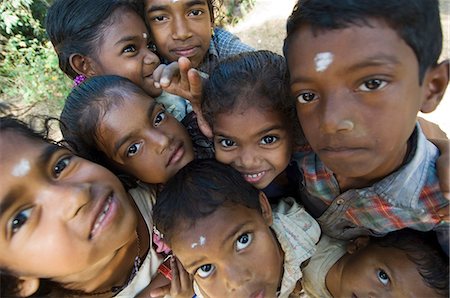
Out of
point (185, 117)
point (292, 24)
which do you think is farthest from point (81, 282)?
point (292, 24)

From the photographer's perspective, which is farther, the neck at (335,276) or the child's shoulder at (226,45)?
the child's shoulder at (226,45)

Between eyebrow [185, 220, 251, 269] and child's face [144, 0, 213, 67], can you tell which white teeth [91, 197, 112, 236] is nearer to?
eyebrow [185, 220, 251, 269]

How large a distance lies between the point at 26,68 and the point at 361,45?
357 cm

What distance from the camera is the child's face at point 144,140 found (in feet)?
4.60

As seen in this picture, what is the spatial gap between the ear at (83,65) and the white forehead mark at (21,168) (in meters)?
0.74

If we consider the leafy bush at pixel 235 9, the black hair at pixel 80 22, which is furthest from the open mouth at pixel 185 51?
the leafy bush at pixel 235 9

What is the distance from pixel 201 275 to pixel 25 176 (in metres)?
0.60

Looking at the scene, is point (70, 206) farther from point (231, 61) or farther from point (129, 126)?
point (231, 61)

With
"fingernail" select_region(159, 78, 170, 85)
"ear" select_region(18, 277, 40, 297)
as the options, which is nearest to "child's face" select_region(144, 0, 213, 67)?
"fingernail" select_region(159, 78, 170, 85)

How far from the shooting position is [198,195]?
123 cm

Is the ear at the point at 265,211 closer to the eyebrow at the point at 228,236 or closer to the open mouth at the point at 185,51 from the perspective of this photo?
the eyebrow at the point at 228,236

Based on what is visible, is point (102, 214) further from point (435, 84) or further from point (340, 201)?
point (435, 84)

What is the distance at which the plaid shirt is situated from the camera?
123cm

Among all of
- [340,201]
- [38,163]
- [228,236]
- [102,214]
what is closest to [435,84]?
[340,201]
